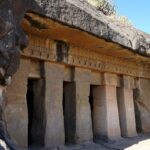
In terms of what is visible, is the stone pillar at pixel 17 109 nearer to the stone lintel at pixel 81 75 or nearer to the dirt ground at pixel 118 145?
the dirt ground at pixel 118 145

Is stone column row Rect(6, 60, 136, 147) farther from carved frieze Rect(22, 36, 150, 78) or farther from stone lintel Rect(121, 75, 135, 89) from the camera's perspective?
carved frieze Rect(22, 36, 150, 78)

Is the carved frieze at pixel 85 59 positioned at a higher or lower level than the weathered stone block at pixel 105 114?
higher

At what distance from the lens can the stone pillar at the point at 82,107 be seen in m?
5.16

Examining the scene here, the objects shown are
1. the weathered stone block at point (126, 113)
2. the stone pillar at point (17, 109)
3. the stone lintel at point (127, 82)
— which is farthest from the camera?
the stone lintel at point (127, 82)

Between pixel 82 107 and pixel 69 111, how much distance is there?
24 cm

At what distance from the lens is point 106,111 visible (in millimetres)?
5855

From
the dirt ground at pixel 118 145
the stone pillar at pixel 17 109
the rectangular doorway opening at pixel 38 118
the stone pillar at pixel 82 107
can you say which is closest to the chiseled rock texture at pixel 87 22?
the stone pillar at pixel 82 107

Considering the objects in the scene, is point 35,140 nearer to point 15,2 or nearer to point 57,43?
point 57,43

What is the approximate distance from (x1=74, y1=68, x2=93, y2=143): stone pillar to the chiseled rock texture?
0.90 meters

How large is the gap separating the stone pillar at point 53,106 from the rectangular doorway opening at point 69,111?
0.35 meters

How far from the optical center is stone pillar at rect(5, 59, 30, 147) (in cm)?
405

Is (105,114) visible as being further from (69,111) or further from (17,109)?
(17,109)

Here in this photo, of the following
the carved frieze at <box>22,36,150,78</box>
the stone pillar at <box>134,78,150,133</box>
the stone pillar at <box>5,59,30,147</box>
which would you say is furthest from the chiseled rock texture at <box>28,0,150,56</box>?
the stone pillar at <box>134,78,150,133</box>

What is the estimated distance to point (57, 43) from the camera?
4883 mm
